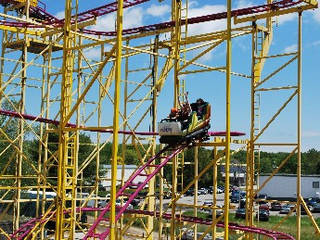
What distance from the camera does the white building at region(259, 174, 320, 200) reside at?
6078cm

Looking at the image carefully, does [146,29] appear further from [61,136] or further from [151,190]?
[61,136]

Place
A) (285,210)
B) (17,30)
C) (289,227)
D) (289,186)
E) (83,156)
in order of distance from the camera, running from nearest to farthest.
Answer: (17,30), (289,227), (285,210), (83,156), (289,186)

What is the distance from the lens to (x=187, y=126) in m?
11.3

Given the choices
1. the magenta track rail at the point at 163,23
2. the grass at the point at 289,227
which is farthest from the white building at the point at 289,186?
the magenta track rail at the point at 163,23

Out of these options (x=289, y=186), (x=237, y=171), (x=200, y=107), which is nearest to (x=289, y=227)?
(x=237, y=171)

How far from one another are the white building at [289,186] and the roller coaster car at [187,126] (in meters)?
50.7

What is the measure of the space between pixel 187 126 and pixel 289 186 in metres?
53.8

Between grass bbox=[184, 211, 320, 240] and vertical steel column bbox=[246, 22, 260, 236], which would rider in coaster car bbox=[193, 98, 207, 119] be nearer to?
vertical steel column bbox=[246, 22, 260, 236]

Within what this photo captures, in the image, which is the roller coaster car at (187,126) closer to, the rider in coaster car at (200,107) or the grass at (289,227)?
the rider in coaster car at (200,107)

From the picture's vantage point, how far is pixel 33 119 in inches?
Result: 696

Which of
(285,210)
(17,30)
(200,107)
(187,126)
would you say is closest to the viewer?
(187,126)

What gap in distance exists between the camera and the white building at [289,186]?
60.8 meters

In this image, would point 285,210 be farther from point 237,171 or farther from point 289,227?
point 289,227

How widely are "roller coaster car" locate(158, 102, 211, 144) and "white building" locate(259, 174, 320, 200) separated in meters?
50.7
